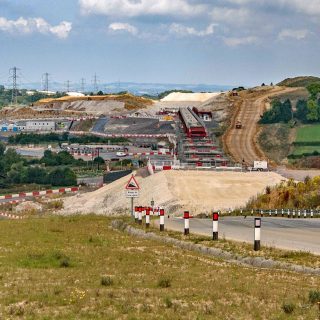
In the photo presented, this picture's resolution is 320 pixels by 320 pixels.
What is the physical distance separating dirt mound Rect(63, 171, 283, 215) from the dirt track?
29834 mm

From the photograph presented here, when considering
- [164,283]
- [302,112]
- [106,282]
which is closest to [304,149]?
[302,112]

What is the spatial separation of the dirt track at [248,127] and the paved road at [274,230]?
5793 cm

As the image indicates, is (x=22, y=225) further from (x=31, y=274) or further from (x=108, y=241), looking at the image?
(x=31, y=274)

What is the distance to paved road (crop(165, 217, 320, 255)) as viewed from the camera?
2216 cm

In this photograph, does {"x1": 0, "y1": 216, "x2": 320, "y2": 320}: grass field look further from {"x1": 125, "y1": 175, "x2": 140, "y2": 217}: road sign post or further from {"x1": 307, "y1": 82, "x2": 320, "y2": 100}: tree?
{"x1": 307, "y1": 82, "x2": 320, "y2": 100}: tree

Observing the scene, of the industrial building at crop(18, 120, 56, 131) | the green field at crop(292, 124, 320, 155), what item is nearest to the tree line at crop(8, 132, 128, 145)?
the industrial building at crop(18, 120, 56, 131)

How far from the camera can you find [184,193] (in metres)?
51.6

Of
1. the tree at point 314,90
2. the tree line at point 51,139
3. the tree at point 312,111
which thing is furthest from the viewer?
the tree line at point 51,139

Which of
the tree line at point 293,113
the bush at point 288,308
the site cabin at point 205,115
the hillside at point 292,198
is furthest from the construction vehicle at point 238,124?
the bush at point 288,308

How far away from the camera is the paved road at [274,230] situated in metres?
22.2

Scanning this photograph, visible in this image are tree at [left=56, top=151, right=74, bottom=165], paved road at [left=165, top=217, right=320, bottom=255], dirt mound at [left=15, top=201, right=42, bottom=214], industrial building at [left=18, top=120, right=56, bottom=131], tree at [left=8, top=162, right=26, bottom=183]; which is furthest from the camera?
industrial building at [left=18, top=120, right=56, bottom=131]

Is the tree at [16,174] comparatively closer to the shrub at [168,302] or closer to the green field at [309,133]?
the green field at [309,133]

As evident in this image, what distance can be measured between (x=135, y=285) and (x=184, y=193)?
38.3 meters

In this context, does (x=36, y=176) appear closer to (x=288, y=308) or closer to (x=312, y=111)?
(x=312, y=111)
